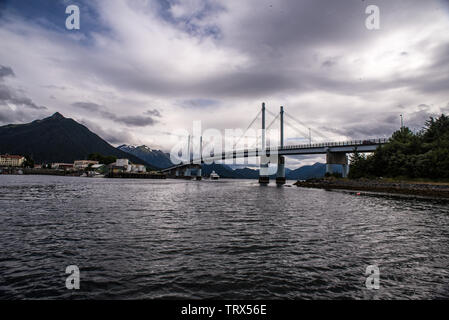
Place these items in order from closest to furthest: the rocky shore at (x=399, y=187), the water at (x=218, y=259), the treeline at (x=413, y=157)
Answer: the water at (x=218, y=259) → the rocky shore at (x=399, y=187) → the treeline at (x=413, y=157)

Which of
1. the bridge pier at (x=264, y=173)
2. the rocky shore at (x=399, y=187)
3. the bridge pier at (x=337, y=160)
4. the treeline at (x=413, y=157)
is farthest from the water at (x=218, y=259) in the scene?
the bridge pier at (x=264, y=173)

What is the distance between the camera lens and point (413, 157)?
181ft

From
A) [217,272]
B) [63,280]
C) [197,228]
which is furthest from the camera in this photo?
[197,228]

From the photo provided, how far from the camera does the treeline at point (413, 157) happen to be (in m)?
50.0

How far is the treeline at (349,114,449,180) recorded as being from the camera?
5000 cm

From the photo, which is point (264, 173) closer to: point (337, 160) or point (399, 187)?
point (337, 160)

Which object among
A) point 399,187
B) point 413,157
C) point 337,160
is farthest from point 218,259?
point 337,160

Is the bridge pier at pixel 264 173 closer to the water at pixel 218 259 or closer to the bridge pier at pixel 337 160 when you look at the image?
the bridge pier at pixel 337 160

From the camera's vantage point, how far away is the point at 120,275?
7.54 metres

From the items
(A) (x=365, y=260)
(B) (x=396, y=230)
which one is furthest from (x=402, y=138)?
(A) (x=365, y=260)

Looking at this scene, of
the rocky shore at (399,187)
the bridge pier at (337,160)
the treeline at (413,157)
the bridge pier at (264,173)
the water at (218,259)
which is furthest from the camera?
the bridge pier at (264,173)

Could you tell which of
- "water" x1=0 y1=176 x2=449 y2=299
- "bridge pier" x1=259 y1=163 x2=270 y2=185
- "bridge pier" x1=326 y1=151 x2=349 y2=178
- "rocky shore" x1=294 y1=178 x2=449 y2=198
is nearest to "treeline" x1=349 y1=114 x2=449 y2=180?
"rocky shore" x1=294 y1=178 x2=449 y2=198
